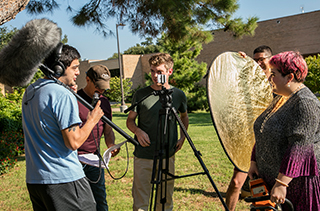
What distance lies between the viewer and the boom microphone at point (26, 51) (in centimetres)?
145

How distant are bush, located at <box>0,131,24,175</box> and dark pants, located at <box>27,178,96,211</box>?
13.8ft

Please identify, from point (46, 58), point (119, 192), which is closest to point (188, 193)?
point (119, 192)

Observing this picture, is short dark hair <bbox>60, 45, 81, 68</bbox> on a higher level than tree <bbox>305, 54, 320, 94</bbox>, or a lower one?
lower

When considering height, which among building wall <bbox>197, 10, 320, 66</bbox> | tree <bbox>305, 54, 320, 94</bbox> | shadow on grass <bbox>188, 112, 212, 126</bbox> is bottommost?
shadow on grass <bbox>188, 112, 212, 126</bbox>

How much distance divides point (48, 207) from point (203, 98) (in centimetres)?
1682

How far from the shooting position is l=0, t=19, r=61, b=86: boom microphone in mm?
1452

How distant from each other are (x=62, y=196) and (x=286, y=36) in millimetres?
27347

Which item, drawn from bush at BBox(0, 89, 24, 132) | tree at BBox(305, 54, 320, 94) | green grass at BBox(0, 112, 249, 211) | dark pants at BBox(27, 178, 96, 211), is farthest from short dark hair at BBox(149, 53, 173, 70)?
tree at BBox(305, 54, 320, 94)

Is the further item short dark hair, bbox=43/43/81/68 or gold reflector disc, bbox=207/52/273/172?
gold reflector disc, bbox=207/52/273/172

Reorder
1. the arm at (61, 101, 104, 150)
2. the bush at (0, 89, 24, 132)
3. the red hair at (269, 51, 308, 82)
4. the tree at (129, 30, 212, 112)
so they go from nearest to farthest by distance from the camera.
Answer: the arm at (61, 101, 104, 150) < the red hair at (269, 51, 308, 82) < the bush at (0, 89, 24, 132) < the tree at (129, 30, 212, 112)

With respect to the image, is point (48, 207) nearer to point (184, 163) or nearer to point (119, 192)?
point (119, 192)

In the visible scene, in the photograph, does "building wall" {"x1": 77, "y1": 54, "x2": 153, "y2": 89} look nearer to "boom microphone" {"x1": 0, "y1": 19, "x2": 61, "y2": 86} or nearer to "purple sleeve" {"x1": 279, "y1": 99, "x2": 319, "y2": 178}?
"boom microphone" {"x1": 0, "y1": 19, "x2": 61, "y2": 86}

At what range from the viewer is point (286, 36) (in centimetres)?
2488

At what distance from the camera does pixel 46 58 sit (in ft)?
5.47
